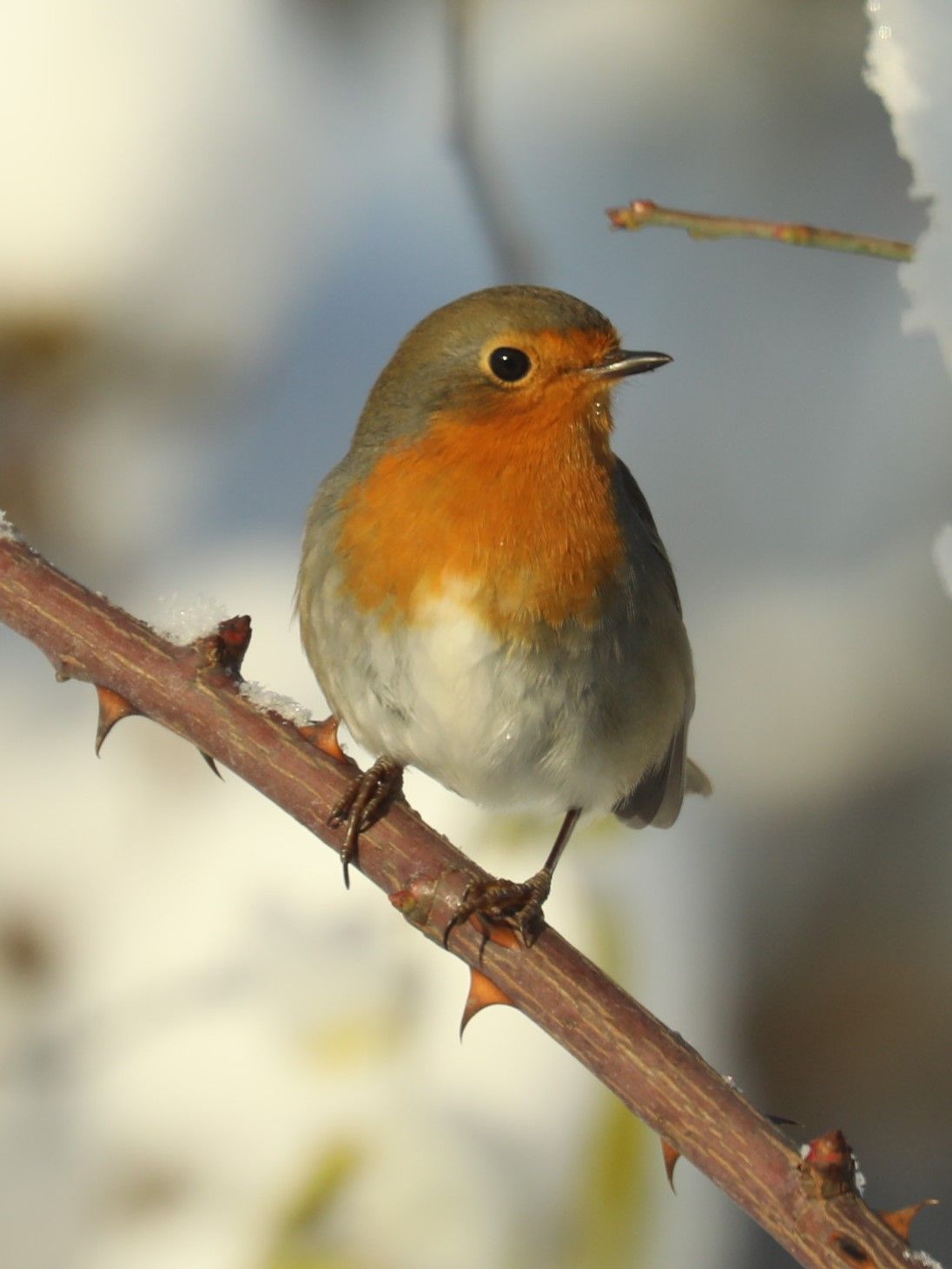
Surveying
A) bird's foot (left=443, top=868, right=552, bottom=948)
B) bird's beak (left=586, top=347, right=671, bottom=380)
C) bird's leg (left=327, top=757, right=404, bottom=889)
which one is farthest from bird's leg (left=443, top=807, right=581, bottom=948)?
bird's beak (left=586, top=347, right=671, bottom=380)


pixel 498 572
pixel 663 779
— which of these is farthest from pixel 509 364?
pixel 663 779

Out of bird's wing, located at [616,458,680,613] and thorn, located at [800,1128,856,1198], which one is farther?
bird's wing, located at [616,458,680,613]

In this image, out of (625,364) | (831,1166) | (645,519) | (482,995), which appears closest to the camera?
(831,1166)

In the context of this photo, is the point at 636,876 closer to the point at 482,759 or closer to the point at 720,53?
the point at 482,759

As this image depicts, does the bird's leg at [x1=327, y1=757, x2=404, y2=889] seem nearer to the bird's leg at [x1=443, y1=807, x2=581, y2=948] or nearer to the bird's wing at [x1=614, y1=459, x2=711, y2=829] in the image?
the bird's leg at [x1=443, y1=807, x2=581, y2=948]

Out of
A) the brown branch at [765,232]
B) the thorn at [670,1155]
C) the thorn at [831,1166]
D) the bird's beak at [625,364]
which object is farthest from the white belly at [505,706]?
the brown branch at [765,232]

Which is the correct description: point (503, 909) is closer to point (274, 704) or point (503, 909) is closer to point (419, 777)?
point (274, 704)
